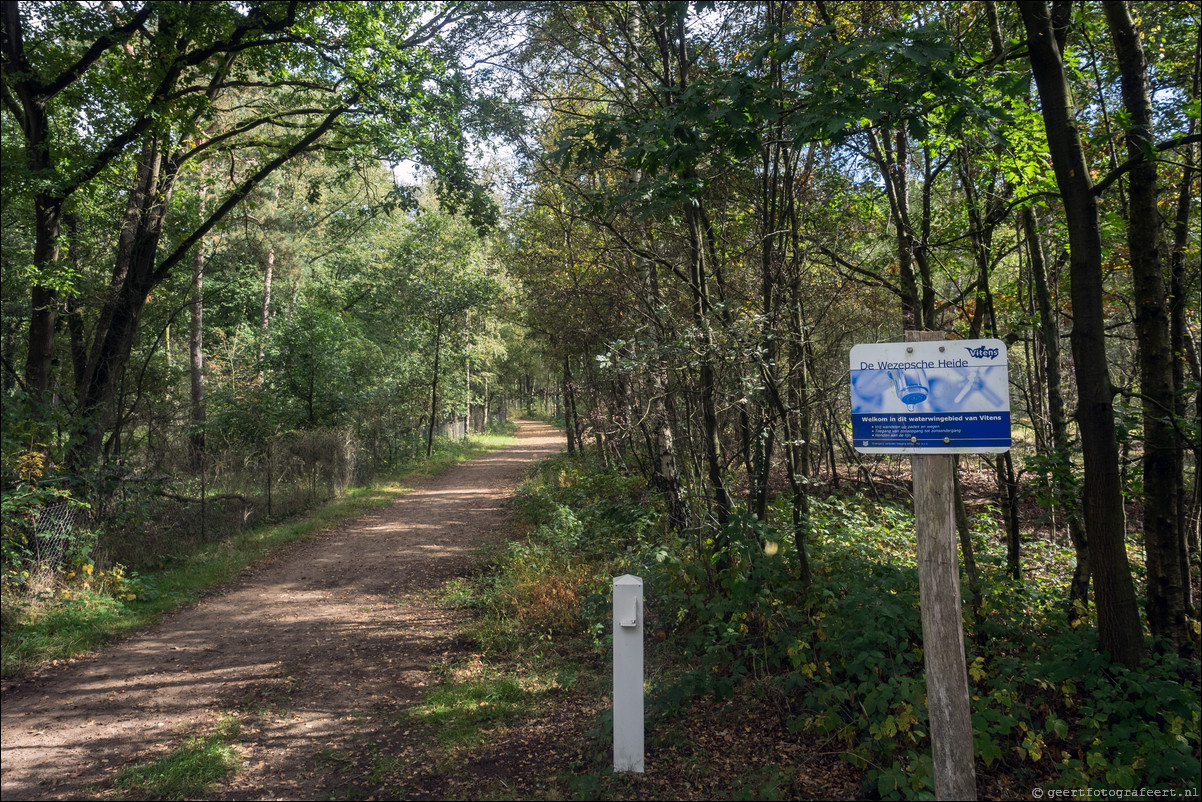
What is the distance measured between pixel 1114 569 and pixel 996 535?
19.4 ft

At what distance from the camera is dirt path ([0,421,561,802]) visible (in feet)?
13.2

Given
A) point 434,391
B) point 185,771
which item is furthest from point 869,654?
point 434,391

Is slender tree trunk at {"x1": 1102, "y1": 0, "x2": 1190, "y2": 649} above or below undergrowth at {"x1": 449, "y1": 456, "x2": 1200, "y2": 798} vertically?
above

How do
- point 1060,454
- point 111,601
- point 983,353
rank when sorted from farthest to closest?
point 111,601
point 1060,454
point 983,353

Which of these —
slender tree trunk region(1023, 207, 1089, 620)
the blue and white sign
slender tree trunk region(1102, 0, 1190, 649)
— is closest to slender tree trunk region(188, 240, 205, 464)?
the blue and white sign

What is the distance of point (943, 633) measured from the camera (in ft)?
8.75

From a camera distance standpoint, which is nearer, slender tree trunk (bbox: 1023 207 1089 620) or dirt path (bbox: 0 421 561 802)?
dirt path (bbox: 0 421 561 802)

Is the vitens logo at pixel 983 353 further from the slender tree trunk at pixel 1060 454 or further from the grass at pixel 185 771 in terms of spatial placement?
the grass at pixel 185 771

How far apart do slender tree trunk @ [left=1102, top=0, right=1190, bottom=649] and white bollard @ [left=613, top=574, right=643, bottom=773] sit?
3504 mm

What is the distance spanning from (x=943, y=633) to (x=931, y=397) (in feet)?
3.22

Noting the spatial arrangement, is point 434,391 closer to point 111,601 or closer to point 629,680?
point 111,601

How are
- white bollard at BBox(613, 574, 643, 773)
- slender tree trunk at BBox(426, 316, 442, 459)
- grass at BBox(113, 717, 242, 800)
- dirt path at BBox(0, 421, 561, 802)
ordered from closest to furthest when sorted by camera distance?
grass at BBox(113, 717, 242, 800) → white bollard at BBox(613, 574, 643, 773) → dirt path at BBox(0, 421, 561, 802) → slender tree trunk at BBox(426, 316, 442, 459)

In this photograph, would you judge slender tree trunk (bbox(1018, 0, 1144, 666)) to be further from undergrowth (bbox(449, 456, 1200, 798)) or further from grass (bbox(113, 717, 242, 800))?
grass (bbox(113, 717, 242, 800))

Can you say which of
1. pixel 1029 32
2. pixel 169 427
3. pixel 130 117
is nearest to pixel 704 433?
pixel 1029 32
